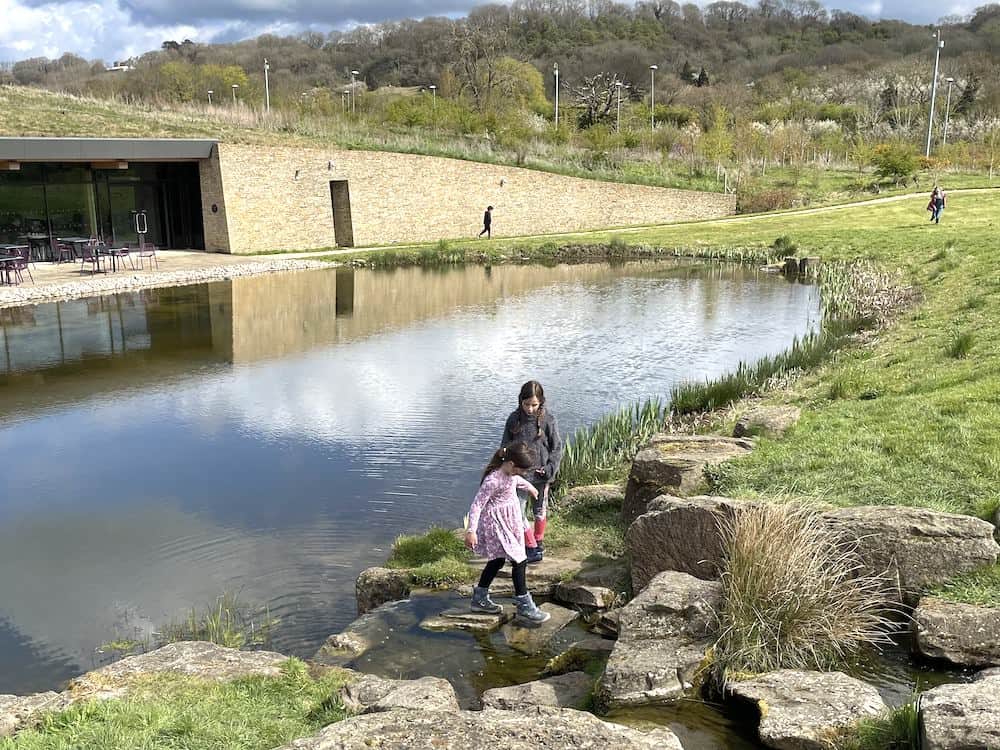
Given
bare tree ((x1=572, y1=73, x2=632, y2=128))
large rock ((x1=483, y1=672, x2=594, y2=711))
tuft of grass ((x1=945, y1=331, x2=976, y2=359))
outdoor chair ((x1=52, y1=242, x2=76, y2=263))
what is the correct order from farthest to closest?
bare tree ((x1=572, y1=73, x2=632, y2=128)), outdoor chair ((x1=52, y1=242, x2=76, y2=263)), tuft of grass ((x1=945, y1=331, x2=976, y2=359)), large rock ((x1=483, y1=672, x2=594, y2=711))

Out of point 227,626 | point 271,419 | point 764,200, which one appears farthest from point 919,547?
point 764,200

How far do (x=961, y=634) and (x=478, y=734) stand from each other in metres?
2.80

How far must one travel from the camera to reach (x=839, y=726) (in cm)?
416

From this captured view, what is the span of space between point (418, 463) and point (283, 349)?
674cm

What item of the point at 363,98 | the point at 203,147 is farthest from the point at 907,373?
the point at 363,98

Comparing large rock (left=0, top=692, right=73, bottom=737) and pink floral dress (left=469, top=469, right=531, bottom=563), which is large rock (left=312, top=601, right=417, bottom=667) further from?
large rock (left=0, top=692, right=73, bottom=737)

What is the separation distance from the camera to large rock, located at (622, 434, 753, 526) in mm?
7404

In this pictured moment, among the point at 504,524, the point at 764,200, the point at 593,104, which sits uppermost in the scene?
the point at 593,104

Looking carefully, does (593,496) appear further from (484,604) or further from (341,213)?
(341,213)

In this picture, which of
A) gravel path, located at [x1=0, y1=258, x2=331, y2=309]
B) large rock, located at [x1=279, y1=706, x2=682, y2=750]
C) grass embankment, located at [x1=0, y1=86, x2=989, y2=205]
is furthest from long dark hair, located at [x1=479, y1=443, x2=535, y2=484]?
grass embankment, located at [x1=0, y1=86, x2=989, y2=205]

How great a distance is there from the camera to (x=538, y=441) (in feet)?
23.6

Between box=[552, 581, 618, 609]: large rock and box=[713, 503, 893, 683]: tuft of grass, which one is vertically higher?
box=[713, 503, 893, 683]: tuft of grass

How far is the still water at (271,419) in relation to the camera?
24.1ft

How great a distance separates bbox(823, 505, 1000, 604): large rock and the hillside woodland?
3116 centimetres
